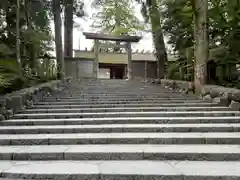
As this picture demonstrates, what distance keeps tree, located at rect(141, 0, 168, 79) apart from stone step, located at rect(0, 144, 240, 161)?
938 centimetres

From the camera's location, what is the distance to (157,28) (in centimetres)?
1228

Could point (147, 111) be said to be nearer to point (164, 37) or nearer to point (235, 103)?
point (235, 103)

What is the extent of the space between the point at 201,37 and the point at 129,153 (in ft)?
18.0

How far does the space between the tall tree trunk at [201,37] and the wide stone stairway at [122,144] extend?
189 cm

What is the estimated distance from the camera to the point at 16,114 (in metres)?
5.92

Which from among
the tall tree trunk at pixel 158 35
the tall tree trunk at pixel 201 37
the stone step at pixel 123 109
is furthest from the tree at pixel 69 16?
the stone step at pixel 123 109

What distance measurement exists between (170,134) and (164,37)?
1004 centimetres

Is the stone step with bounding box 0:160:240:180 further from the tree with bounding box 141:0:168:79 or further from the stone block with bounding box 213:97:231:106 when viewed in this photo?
the tree with bounding box 141:0:168:79

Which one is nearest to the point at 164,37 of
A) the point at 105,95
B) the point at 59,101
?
the point at 105,95

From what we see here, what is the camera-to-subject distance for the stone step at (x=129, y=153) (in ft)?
11.0

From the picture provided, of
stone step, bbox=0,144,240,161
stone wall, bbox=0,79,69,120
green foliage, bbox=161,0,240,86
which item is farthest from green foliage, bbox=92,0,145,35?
stone step, bbox=0,144,240,161

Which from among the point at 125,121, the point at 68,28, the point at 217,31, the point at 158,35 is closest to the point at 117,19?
the point at 68,28

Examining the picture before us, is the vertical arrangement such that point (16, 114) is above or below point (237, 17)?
below

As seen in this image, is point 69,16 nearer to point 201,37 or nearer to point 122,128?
point 201,37
